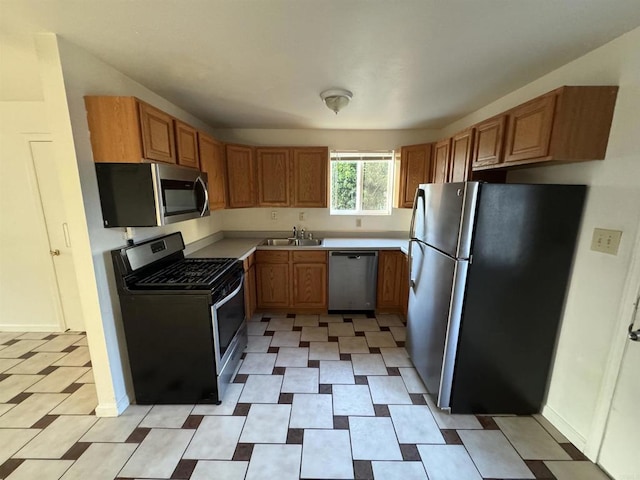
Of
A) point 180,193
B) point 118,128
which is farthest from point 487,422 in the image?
point 118,128

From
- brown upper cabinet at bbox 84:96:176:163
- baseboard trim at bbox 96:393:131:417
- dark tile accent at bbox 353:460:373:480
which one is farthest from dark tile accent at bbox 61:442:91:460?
brown upper cabinet at bbox 84:96:176:163

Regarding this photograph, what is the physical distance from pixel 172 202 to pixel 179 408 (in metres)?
1.48

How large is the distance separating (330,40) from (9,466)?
295 cm

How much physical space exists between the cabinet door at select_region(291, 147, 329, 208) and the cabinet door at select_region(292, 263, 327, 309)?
2.63 ft

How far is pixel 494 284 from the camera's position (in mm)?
1674

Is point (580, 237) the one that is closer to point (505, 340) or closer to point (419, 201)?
point (505, 340)

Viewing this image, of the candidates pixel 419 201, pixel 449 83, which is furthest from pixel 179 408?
pixel 449 83

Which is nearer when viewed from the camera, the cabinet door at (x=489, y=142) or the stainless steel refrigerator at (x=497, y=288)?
the stainless steel refrigerator at (x=497, y=288)

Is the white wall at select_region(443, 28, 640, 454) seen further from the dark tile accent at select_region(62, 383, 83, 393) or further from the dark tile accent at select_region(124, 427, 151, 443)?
the dark tile accent at select_region(62, 383, 83, 393)

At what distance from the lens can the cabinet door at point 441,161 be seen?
270 cm

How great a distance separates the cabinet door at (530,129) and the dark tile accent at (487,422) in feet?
5.73

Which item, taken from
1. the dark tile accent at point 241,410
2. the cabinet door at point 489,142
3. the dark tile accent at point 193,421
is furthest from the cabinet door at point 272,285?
the cabinet door at point 489,142

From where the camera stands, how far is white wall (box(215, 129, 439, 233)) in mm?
3477

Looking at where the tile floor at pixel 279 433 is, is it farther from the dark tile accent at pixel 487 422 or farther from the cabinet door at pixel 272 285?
the cabinet door at pixel 272 285
